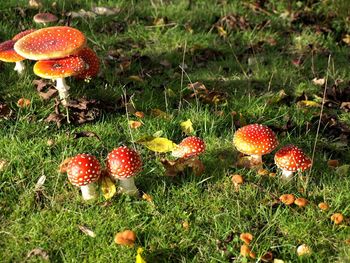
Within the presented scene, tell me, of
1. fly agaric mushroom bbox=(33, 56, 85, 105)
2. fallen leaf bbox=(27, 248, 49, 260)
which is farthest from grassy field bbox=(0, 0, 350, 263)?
fly agaric mushroom bbox=(33, 56, 85, 105)

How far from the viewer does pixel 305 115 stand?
5031 mm

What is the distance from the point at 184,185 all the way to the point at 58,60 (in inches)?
63.8

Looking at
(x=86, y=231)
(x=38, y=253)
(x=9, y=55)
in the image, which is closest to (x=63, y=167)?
(x=86, y=231)

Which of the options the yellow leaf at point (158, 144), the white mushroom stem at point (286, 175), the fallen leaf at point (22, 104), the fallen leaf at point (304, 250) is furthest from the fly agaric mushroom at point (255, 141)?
the fallen leaf at point (22, 104)

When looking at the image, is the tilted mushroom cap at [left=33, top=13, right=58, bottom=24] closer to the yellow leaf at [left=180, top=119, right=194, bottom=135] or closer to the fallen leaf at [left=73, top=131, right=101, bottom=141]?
the fallen leaf at [left=73, top=131, right=101, bottom=141]

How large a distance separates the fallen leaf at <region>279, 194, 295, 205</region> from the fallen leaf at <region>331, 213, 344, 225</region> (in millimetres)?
315

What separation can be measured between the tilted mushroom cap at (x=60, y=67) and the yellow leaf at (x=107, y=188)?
1108mm

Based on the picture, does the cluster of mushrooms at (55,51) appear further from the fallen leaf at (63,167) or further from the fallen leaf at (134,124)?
the fallen leaf at (63,167)

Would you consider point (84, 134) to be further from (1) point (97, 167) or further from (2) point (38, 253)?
(2) point (38, 253)

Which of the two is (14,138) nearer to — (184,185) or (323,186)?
(184,185)

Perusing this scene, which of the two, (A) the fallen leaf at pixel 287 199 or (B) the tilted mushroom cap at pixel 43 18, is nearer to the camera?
(A) the fallen leaf at pixel 287 199

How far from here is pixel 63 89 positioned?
466 centimetres

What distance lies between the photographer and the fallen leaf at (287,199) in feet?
12.3

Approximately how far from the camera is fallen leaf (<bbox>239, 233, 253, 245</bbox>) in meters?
3.46
